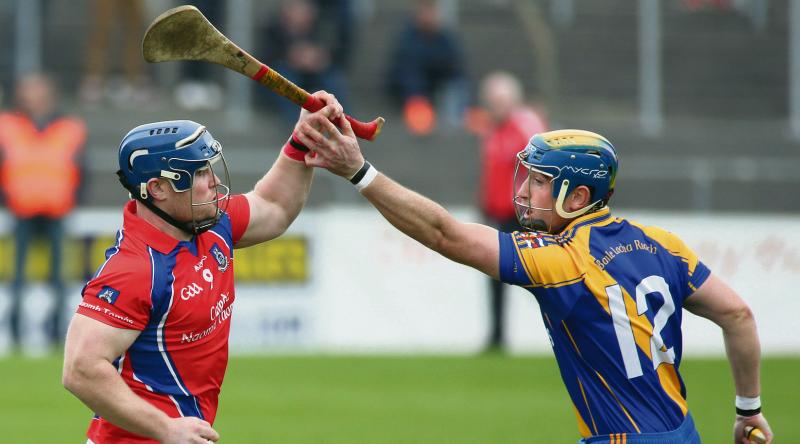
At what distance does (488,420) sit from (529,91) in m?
9.63

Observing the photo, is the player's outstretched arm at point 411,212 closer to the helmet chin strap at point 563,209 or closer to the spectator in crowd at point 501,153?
the helmet chin strap at point 563,209

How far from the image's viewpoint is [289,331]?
1377cm

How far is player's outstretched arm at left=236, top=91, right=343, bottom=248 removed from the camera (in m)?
5.30

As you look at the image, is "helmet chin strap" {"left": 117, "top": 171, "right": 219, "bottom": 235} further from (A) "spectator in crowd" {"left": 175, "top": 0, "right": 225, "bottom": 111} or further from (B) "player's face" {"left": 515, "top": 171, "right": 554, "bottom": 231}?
(A) "spectator in crowd" {"left": 175, "top": 0, "right": 225, "bottom": 111}

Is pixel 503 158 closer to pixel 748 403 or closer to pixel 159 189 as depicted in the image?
pixel 748 403

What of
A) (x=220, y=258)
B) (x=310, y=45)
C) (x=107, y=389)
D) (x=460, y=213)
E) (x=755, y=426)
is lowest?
(x=755, y=426)

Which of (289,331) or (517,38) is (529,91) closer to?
(517,38)

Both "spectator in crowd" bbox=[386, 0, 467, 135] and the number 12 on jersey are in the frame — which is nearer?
the number 12 on jersey

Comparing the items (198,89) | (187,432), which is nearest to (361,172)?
(187,432)

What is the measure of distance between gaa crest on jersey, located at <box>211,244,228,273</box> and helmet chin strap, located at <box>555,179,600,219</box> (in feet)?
4.34

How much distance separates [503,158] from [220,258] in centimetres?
776

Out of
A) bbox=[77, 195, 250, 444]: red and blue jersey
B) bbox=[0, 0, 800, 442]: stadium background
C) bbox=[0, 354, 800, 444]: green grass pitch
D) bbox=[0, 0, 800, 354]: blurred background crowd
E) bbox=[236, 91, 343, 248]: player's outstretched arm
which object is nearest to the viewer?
bbox=[77, 195, 250, 444]: red and blue jersey

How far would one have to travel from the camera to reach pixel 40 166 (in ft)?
43.2

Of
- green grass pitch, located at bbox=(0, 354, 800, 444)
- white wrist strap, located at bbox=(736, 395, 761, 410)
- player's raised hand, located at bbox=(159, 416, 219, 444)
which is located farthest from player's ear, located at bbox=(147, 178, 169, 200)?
green grass pitch, located at bbox=(0, 354, 800, 444)
